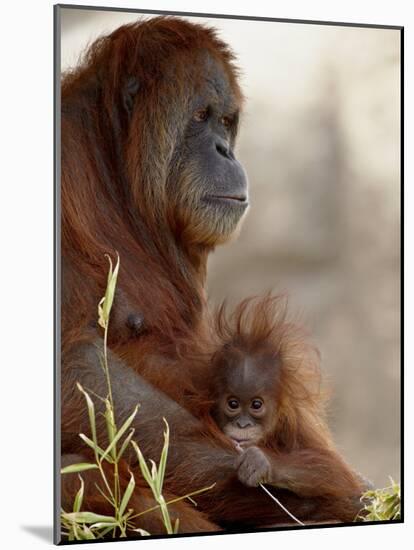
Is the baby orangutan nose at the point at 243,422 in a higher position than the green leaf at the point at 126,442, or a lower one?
higher

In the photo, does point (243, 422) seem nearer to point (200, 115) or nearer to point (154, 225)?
point (154, 225)

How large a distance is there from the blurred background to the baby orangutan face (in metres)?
0.25

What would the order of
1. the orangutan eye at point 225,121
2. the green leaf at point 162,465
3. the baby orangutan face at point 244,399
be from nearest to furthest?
1. the green leaf at point 162,465
2. the baby orangutan face at point 244,399
3. the orangutan eye at point 225,121

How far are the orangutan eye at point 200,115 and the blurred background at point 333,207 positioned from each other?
0.47ft

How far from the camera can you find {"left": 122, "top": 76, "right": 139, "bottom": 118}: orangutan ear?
14.2ft

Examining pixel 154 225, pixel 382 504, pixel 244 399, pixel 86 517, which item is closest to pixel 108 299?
pixel 154 225

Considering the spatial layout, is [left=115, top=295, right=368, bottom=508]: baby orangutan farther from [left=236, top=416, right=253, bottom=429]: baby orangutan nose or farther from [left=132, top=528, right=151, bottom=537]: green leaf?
[left=132, top=528, right=151, bottom=537]: green leaf

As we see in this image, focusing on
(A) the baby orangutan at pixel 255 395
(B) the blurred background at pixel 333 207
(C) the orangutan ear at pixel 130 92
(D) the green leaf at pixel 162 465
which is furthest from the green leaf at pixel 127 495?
(C) the orangutan ear at pixel 130 92

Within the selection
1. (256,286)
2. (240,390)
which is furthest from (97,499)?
(256,286)

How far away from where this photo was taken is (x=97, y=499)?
4160mm

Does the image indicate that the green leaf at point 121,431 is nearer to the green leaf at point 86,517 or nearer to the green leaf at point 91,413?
the green leaf at point 91,413

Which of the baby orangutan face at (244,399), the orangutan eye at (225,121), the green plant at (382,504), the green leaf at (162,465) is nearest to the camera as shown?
the green leaf at (162,465)

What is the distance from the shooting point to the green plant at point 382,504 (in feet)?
15.2

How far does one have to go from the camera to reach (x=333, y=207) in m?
4.67
